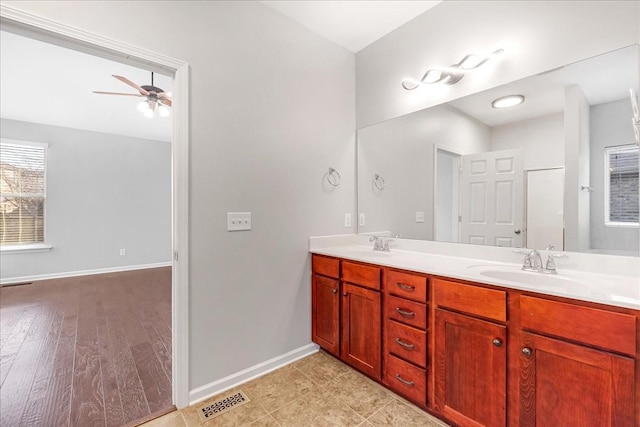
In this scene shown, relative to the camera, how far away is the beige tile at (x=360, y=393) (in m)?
1.66

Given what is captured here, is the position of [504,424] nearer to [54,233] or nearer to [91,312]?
[91,312]

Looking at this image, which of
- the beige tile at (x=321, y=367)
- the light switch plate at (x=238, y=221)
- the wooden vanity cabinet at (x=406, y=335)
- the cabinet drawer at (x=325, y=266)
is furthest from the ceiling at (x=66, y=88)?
the beige tile at (x=321, y=367)

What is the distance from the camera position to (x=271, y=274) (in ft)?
6.81

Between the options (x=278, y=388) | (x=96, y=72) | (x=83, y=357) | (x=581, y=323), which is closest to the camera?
(x=581, y=323)

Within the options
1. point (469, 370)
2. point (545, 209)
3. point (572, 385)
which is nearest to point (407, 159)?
point (545, 209)

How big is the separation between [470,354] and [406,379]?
46 cm

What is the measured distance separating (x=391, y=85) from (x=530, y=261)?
1.67m

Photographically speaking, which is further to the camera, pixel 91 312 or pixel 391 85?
pixel 91 312

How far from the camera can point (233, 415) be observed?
63.1 inches

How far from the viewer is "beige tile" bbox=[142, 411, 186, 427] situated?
153 centimetres

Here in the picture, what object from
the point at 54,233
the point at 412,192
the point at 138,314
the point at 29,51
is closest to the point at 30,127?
the point at 54,233

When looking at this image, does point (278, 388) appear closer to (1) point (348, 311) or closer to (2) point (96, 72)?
(1) point (348, 311)

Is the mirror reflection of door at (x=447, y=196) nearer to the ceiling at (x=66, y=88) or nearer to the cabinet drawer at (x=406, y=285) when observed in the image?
the cabinet drawer at (x=406, y=285)

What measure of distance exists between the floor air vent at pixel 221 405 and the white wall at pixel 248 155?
145mm
